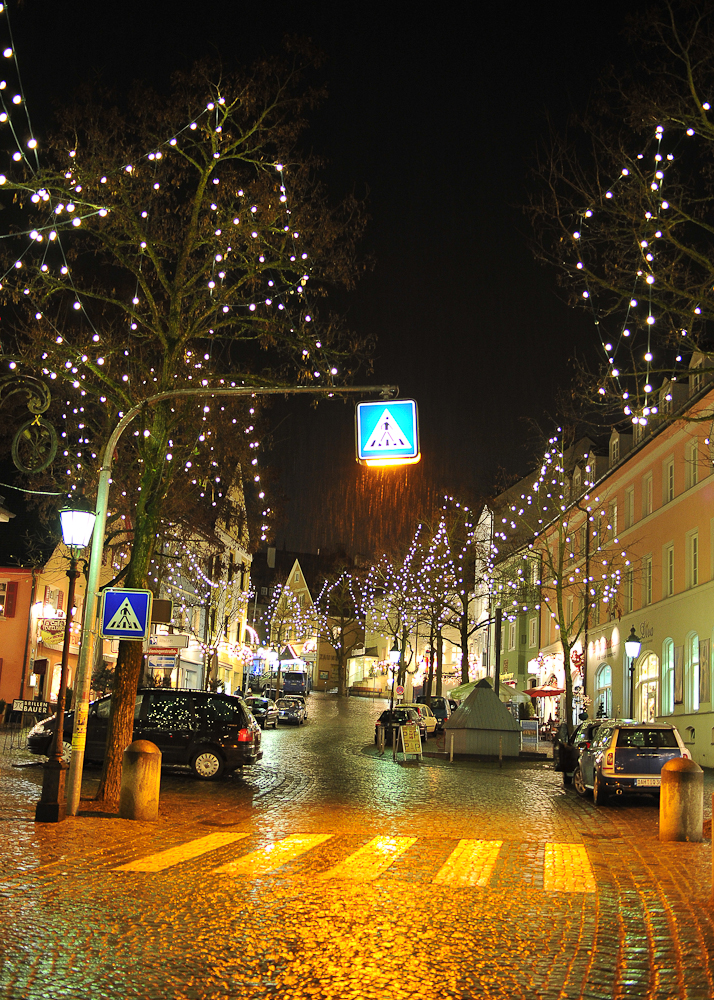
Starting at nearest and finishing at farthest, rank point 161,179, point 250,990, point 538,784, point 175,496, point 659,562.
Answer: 1. point 250,990
2. point 161,179
3. point 538,784
4. point 175,496
5. point 659,562

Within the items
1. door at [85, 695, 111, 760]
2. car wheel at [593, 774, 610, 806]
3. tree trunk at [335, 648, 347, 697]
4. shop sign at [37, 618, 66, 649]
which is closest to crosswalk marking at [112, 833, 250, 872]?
car wheel at [593, 774, 610, 806]

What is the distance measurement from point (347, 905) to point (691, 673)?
28.0 metres

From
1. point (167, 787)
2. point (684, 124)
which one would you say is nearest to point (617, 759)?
point (167, 787)

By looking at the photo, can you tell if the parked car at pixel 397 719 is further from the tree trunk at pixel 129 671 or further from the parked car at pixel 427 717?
the tree trunk at pixel 129 671

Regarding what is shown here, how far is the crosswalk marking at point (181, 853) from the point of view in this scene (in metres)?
10.4

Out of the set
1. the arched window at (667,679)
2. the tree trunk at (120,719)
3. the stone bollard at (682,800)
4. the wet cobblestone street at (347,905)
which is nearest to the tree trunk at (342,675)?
the arched window at (667,679)

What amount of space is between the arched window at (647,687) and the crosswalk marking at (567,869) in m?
26.1

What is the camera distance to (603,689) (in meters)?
47.0

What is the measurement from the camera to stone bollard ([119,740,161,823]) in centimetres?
1396

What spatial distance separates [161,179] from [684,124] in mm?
8274

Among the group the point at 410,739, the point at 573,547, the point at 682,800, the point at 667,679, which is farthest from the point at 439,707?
the point at 682,800

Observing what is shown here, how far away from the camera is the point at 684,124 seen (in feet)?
49.5

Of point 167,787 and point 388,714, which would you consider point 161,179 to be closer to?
point 167,787

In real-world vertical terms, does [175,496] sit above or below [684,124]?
below
